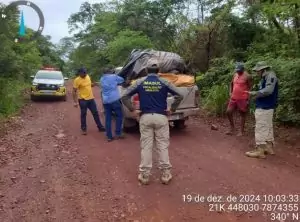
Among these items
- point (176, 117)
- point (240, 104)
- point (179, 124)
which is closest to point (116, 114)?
point (176, 117)

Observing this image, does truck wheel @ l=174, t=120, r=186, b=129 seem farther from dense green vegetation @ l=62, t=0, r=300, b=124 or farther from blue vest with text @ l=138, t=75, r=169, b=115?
blue vest with text @ l=138, t=75, r=169, b=115

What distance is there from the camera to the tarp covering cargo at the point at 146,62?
11143 mm

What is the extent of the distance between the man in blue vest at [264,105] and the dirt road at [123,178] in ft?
1.39

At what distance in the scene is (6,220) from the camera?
5.37m

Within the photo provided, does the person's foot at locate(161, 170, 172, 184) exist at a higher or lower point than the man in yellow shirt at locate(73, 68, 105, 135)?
lower

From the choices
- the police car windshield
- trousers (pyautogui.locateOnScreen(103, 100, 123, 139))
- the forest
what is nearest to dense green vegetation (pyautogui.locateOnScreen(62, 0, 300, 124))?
the forest

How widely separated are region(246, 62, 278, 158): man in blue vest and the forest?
241cm

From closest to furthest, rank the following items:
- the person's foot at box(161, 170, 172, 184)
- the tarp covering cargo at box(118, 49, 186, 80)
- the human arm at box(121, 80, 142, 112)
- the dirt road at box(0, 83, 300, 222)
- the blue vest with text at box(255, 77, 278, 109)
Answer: the dirt road at box(0, 83, 300, 222), the person's foot at box(161, 170, 172, 184), the human arm at box(121, 80, 142, 112), the blue vest with text at box(255, 77, 278, 109), the tarp covering cargo at box(118, 49, 186, 80)

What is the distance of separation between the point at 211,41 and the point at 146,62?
30.6 feet

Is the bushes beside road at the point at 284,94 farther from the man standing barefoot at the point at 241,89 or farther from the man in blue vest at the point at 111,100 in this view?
the man in blue vest at the point at 111,100

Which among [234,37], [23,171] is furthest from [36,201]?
[234,37]

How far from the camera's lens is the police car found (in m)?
19.8

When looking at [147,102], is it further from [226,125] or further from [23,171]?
[226,125]

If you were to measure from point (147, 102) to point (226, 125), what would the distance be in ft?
19.9
